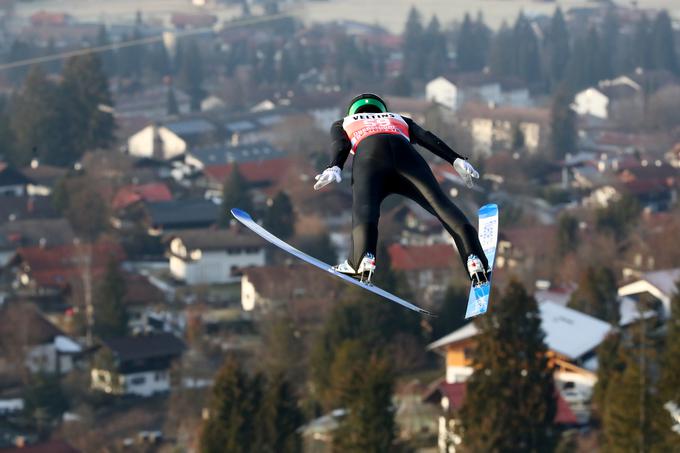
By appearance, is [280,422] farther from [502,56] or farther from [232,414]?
[502,56]

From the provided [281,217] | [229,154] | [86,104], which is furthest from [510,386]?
[86,104]

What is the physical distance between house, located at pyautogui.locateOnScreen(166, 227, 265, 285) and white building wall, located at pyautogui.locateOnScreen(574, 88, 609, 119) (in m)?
34.4

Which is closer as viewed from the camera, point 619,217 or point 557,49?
point 619,217

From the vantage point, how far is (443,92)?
7119 centimetres

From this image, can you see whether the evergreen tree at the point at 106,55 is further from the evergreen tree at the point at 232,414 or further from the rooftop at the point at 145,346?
the evergreen tree at the point at 232,414

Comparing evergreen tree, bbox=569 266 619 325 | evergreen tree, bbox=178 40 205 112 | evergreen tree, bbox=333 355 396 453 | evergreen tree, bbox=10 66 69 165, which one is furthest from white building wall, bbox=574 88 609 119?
evergreen tree, bbox=333 355 396 453

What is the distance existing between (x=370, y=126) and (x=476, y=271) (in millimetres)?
688

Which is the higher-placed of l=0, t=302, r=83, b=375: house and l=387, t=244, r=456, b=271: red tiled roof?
l=0, t=302, r=83, b=375: house

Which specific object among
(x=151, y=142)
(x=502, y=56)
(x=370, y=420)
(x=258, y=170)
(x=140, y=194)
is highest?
(x=370, y=420)

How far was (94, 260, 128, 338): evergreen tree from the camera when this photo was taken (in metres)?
31.3

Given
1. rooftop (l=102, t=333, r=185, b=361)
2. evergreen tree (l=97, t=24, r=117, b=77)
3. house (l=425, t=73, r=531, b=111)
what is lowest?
house (l=425, t=73, r=531, b=111)

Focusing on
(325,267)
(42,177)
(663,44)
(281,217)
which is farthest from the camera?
(663,44)

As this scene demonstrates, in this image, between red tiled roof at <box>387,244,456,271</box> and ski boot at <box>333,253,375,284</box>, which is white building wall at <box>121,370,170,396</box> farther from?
ski boot at <box>333,253,375,284</box>

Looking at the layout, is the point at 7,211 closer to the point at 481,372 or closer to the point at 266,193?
the point at 266,193
